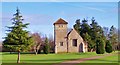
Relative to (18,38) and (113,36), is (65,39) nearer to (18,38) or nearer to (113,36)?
(113,36)

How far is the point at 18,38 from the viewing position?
2858cm

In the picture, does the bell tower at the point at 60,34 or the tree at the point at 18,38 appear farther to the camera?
the bell tower at the point at 60,34

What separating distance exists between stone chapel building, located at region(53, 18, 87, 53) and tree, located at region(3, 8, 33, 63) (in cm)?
3434

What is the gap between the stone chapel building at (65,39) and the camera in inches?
2488

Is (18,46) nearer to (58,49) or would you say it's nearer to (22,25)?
(22,25)

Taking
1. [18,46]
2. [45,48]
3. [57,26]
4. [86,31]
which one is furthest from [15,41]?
[86,31]

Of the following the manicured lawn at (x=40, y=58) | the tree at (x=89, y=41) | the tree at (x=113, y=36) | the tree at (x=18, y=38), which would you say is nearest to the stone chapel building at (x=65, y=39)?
the tree at (x=89, y=41)

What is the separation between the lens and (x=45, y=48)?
55.5m

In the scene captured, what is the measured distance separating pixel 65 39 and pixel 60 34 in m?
1.74

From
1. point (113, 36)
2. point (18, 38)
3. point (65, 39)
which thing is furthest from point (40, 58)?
point (113, 36)

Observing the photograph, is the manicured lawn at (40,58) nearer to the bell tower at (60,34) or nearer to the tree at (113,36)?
the bell tower at (60,34)

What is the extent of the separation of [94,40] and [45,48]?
19.5m

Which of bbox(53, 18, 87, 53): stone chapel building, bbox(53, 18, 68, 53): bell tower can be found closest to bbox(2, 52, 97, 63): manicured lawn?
bbox(53, 18, 68, 53): bell tower

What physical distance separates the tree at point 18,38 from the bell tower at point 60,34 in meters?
34.4
